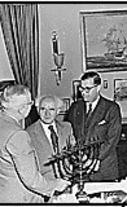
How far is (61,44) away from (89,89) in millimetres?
2480

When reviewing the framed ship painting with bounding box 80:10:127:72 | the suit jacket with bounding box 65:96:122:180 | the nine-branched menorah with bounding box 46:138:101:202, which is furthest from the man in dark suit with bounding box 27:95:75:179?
the framed ship painting with bounding box 80:10:127:72

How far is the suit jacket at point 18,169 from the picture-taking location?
3221 millimetres

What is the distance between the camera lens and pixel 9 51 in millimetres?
6609

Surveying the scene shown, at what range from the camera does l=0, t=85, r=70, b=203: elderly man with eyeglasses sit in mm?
3227

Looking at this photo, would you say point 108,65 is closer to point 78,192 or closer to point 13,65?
point 13,65

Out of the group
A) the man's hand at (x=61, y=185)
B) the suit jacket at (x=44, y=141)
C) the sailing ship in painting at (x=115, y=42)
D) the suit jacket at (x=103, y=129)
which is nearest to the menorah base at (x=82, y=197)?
the man's hand at (x=61, y=185)

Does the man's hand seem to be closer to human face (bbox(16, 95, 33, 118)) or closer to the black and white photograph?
the black and white photograph

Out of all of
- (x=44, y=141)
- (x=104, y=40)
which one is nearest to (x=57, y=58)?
(x=104, y=40)

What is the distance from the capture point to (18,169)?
3244mm

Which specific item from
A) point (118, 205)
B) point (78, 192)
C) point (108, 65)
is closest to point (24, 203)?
point (78, 192)

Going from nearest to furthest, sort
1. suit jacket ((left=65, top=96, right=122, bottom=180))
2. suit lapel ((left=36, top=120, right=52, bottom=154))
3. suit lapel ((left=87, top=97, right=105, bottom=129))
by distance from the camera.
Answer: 1. suit lapel ((left=36, top=120, right=52, bottom=154))
2. suit jacket ((left=65, top=96, right=122, bottom=180))
3. suit lapel ((left=87, top=97, right=105, bottom=129))

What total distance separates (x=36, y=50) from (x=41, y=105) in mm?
2679

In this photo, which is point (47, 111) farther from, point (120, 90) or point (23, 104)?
point (120, 90)

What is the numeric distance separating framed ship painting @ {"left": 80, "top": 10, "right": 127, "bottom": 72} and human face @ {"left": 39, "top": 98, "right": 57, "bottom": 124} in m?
2.95
